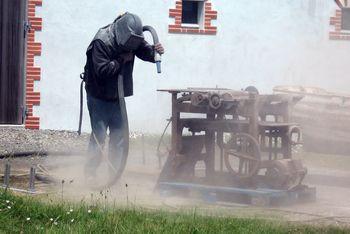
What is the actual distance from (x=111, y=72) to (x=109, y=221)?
3.19 m

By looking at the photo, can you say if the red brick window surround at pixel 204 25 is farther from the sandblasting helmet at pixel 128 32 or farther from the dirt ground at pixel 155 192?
the sandblasting helmet at pixel 128 32

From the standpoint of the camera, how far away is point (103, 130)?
A: 10.9 m

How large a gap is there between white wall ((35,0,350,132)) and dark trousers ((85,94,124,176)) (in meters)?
6.47

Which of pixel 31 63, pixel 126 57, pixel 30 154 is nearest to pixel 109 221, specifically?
pixel 126 57

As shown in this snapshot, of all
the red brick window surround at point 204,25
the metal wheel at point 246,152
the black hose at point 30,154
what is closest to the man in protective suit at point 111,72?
the metal wheel at point 246,152

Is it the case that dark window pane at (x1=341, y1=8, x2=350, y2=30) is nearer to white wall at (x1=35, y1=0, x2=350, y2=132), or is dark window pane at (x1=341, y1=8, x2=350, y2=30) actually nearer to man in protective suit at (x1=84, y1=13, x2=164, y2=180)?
white wall at (x1=35, y1=0, x2=350, y2=132)

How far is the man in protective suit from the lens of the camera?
10.4 m

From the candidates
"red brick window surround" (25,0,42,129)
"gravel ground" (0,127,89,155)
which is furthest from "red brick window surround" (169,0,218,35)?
"gravel ground" (0,127,89,155)

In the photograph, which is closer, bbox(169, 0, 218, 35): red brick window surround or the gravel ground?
the gravel ground

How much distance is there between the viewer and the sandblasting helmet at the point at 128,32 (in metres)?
10.4

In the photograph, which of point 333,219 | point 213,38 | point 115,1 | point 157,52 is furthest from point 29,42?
point 333,219

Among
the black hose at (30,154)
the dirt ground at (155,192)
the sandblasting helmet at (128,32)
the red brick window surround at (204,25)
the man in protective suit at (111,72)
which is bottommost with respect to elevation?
the dirt ground at (155,192)

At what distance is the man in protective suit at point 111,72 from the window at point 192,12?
766 cm

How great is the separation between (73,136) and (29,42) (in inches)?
83.9
